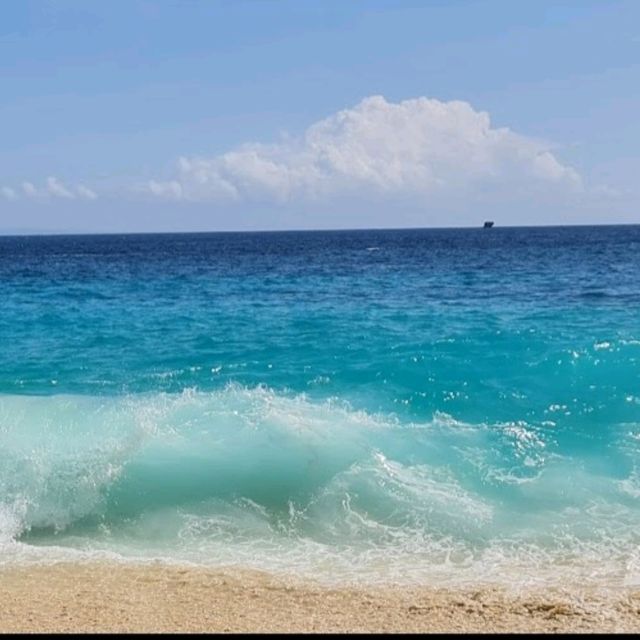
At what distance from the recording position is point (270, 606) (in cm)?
784

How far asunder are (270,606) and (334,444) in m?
6.11

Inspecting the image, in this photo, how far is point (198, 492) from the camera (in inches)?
482

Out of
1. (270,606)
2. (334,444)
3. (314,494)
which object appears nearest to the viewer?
(270,606)

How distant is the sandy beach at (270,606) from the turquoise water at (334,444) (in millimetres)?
831

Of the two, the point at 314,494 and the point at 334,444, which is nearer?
the point at 314,494

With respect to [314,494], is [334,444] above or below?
above

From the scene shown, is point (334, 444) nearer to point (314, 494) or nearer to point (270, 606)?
point (314, 494)

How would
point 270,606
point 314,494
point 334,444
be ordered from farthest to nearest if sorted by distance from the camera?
point 334,444 < point 314,494 < point 270,606

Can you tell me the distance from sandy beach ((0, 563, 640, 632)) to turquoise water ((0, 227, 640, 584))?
2.73ft

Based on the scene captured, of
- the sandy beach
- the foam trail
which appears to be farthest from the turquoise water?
the sandy beach

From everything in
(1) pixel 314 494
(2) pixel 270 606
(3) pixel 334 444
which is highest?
(3) pixel 334 444

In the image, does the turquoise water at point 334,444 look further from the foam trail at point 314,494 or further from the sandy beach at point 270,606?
the sandy beach at point 270,606

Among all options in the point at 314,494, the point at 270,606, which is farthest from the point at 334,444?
the point at 270,606

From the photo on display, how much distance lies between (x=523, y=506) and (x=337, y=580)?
3.93 metres
